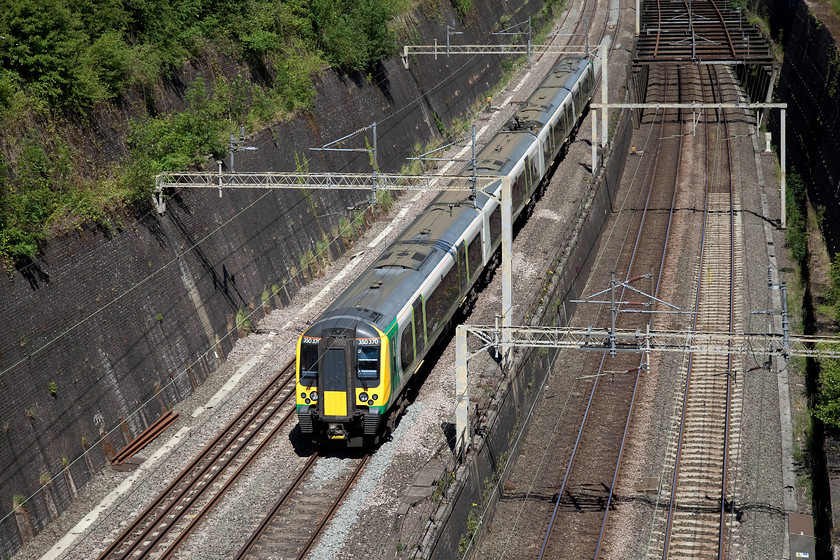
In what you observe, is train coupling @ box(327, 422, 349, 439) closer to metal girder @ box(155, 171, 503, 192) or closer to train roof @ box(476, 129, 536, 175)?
metal girder @ box(155, 171, 503, 192)

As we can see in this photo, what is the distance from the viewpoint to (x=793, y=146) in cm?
4816

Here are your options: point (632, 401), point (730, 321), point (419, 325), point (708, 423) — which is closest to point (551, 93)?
point (730, 321)

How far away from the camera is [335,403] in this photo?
22.8 metres

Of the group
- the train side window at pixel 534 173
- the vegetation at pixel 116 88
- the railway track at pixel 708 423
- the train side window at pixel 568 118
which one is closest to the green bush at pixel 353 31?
the vegetation at pixel 116 88

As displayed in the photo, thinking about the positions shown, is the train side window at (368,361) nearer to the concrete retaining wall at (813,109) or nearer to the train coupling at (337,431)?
the train coupling at (337,431)

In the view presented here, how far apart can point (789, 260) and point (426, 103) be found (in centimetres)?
1969

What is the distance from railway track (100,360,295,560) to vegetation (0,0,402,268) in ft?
19.1

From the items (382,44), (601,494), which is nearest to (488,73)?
(382,44)

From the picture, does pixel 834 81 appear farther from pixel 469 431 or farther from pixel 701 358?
pixel 469 431

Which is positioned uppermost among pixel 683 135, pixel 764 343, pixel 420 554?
pixel 764 343

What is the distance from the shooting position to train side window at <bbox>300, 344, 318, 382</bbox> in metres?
22.9

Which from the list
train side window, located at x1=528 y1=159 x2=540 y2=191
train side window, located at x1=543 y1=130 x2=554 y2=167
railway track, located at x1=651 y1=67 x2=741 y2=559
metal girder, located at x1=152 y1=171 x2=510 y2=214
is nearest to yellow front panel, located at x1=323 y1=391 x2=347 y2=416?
metal girder, located at x1=152 y1=171 x2=510 y2=214

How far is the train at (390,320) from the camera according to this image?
22.8 meters

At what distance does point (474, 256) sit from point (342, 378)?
8570 mm
